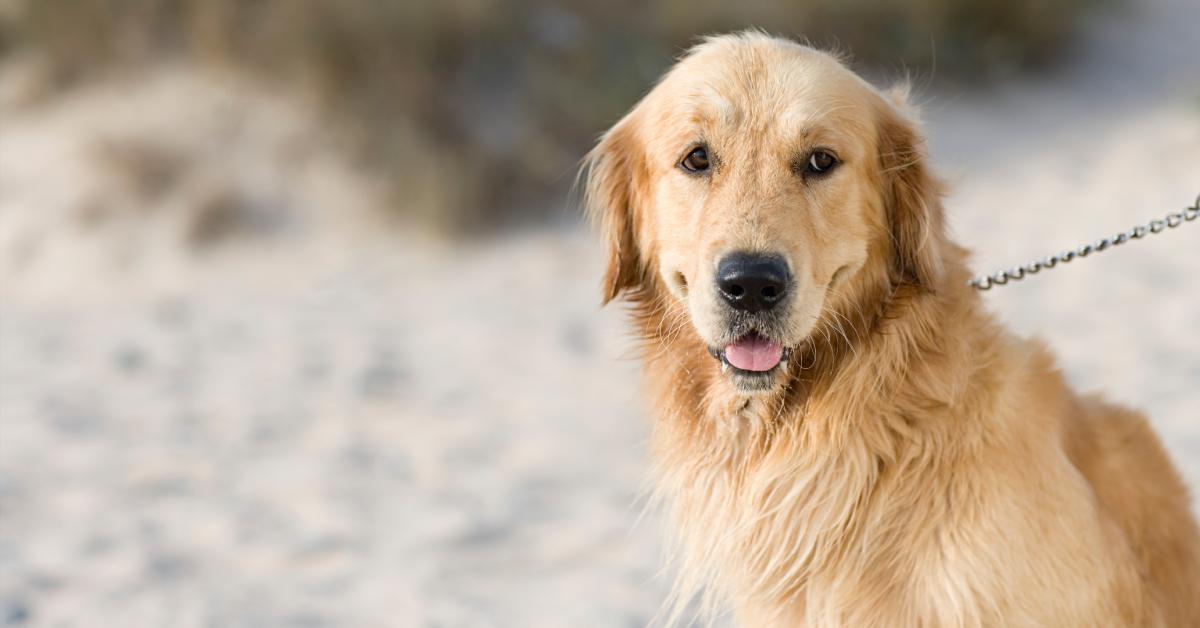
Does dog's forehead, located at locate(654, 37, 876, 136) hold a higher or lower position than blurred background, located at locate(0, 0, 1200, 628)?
lower

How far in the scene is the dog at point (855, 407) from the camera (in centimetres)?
242

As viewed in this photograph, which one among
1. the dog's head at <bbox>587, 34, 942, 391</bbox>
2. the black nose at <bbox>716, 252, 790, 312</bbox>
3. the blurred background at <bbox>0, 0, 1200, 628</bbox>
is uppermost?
the blurred background at <bbox>0, 0, 1200, 628</bbox>

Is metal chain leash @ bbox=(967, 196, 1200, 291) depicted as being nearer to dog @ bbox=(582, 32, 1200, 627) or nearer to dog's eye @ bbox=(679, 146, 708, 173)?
dog @ bbox=(582, 32, 1200, 627)

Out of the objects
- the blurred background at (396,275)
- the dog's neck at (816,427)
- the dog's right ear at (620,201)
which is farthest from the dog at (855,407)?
the blurred background at (396,275)

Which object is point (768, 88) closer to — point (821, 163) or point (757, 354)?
point (821, 163)

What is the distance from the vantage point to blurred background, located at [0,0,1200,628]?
430 cm

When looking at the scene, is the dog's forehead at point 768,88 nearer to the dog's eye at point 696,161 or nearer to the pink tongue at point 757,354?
the dog's eye at point 696,161

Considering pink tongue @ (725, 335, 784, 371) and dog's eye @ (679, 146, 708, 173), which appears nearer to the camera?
pink tongue @ (725, 335, 784, 371)

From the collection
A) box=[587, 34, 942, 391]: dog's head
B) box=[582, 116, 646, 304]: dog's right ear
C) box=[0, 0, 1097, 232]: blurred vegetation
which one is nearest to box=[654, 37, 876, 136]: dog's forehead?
box=[587, 34, 942, 391]: dog's head

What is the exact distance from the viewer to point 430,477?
5059 mm

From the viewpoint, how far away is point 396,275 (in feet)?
25.5

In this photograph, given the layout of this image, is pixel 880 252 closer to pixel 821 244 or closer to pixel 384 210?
pixel 821 244

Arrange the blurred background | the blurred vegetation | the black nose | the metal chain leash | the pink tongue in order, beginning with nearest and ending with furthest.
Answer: the black nose, the pink tongue, the metal chain leash, the blurred background, the blurred vegetation

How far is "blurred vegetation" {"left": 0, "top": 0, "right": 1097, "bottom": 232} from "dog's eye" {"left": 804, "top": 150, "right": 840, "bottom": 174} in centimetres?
577
